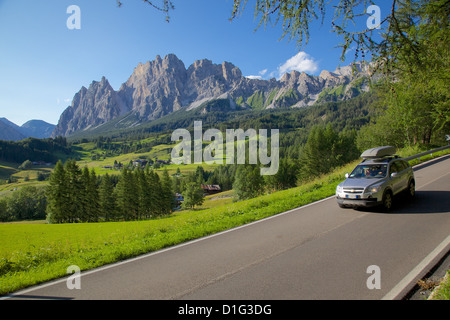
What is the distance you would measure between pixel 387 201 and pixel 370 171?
1594mm

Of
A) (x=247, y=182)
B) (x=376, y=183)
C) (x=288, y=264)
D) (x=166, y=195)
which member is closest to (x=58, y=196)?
(x=166, y=195)

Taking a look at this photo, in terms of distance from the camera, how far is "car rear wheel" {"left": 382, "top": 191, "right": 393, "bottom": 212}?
377 inches

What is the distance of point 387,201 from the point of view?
31.9 ft

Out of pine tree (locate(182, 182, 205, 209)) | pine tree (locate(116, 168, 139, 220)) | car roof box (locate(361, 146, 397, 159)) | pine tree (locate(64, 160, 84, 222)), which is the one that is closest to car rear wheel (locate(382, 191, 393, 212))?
car roof box (locate(361, 146, 397, 159))

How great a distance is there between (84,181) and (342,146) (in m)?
69.3

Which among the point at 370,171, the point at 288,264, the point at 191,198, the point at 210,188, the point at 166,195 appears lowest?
the point at 210,188

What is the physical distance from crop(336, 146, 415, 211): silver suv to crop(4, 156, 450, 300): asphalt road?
799 millimetres

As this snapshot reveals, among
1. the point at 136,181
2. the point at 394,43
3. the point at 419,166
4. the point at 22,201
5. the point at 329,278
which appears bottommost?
the point at 22,201

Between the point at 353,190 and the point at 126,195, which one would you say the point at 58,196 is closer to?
the point at 126,195

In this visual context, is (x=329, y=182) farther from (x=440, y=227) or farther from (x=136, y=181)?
(x=136, y=181)

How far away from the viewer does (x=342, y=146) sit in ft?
239

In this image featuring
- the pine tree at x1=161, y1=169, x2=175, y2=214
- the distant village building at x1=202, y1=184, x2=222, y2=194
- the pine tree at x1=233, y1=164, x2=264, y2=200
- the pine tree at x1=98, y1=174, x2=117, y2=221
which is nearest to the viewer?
the pine tree at x1=98, y1=174, x2=117, y2=221

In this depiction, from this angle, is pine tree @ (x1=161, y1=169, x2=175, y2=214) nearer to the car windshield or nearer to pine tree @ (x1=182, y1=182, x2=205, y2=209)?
pine tree @ (x1=182, y1=182, x2=205, y2=209)
